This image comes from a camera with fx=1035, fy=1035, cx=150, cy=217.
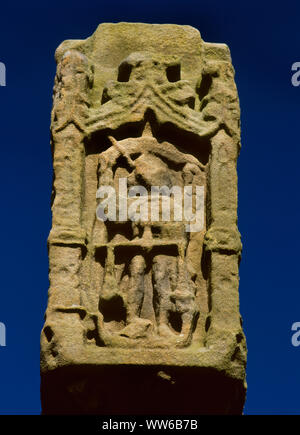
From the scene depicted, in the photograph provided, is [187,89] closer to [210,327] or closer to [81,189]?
[81,189]

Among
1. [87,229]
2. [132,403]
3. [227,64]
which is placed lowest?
[132,403]

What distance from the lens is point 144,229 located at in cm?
940

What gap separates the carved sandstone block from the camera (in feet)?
29.2

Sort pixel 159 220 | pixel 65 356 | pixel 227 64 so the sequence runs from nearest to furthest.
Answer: pixel 65 356 → pixel 159 220 → pixel 227 64

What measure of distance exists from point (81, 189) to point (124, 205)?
437 mm

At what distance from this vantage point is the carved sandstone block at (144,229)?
8914 mm

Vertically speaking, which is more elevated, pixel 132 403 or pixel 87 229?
pixel 87 229

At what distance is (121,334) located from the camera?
898 centimetres

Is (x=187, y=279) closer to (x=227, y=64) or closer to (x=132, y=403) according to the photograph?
(x=132, y=403)

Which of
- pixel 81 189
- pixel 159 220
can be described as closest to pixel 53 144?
pixel 81 189

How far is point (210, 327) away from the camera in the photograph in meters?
9.05

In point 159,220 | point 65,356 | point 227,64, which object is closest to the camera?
point 65,356

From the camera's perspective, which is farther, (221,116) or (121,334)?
(221,116)

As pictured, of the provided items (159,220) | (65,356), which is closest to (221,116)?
(159,220)
